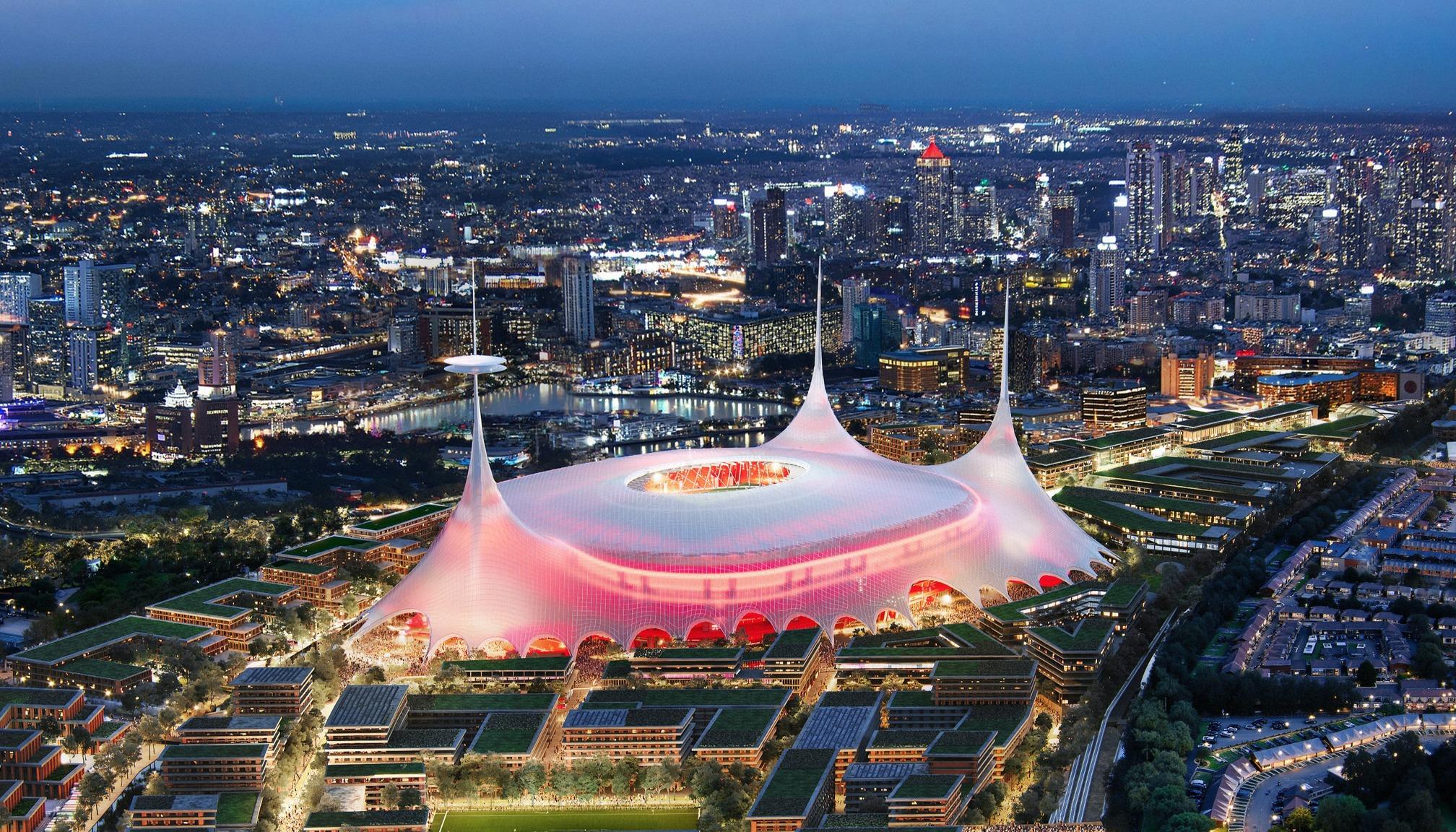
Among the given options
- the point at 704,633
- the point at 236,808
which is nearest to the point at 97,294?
the point at 704,633

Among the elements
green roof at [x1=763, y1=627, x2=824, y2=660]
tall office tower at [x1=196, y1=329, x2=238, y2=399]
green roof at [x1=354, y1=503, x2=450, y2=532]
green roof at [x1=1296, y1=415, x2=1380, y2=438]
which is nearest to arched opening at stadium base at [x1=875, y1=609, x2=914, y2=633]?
green roof at [x1=763, y1=627, x2=824, y2=660]

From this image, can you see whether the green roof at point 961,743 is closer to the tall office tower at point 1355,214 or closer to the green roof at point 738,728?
the green roof at point 738,728

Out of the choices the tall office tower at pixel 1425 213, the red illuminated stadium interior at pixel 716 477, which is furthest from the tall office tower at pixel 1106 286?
the red illuminated stadium interior at pixel 716 477

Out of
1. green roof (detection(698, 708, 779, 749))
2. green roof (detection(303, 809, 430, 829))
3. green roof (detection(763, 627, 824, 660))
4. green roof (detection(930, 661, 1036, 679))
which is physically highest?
green roof (detection(763, 627, 824, 660))

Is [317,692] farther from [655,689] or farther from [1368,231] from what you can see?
[1368,231]

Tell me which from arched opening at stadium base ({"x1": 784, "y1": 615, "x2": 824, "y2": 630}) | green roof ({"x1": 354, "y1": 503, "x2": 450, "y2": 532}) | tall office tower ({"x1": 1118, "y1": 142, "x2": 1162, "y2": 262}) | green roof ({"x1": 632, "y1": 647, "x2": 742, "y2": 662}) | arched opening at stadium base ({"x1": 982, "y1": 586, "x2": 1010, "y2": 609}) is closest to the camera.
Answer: green roof ({"x1": 632, "y1": 647, "x2": 742, "y2": 662})

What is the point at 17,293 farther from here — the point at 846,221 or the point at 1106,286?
the point at 846,221

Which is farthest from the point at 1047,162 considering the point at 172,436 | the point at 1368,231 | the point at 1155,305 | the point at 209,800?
the point at 209,800

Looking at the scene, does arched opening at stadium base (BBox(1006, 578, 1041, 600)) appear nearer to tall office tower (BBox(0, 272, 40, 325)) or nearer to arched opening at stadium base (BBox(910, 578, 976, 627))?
arched opening at stadium base (BBox(910, 578, 976, 627))
